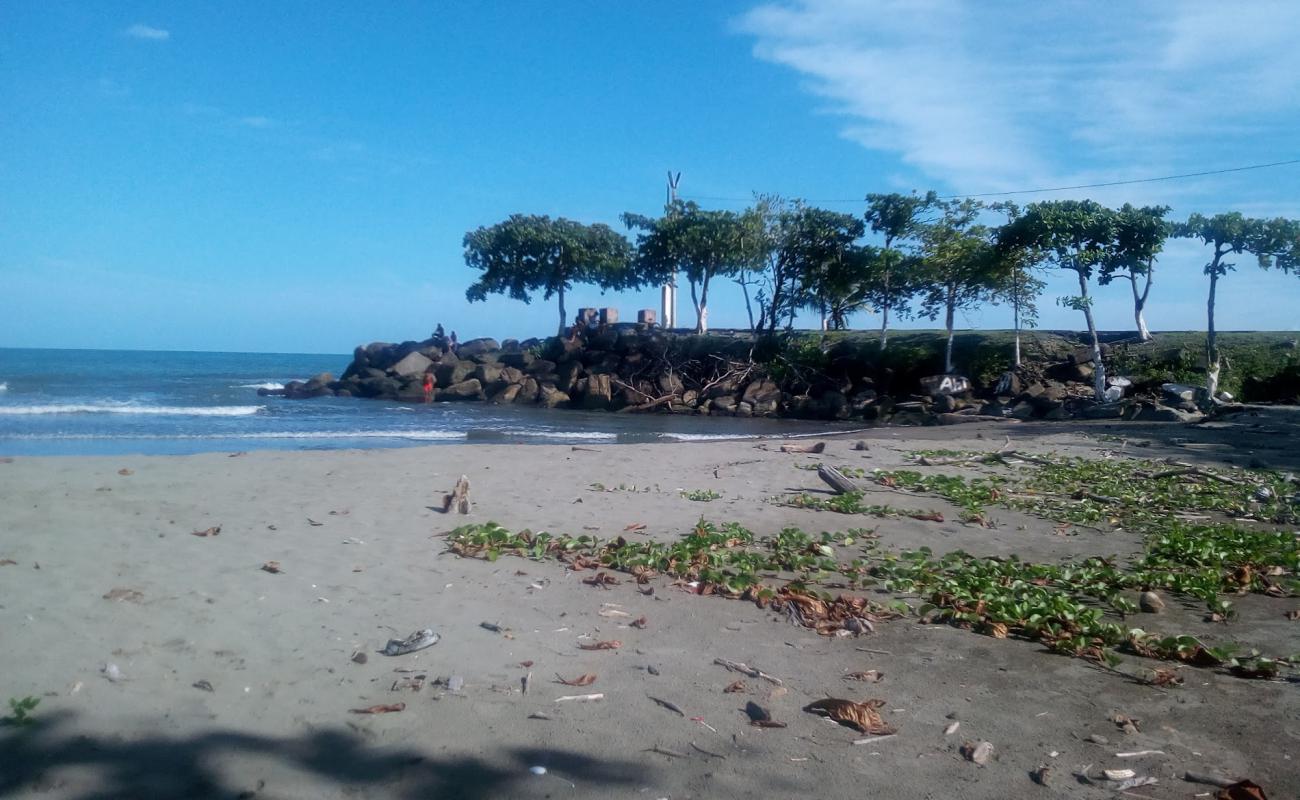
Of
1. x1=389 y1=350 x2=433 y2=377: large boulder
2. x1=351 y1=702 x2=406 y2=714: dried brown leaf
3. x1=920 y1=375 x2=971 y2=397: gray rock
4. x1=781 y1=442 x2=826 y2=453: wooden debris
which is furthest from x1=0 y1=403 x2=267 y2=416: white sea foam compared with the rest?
x1=351 y1=702 x2=406 y2=714: dried brown leaf

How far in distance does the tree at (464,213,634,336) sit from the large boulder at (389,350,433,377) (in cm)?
569

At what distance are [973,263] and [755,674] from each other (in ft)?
82.8

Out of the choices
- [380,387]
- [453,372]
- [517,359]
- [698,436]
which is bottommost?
[698,436]

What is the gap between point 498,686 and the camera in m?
4.11

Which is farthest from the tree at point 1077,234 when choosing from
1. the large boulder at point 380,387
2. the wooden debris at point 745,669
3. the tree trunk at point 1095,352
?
the large boulder at point 380,387

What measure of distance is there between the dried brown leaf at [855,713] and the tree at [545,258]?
128 ft

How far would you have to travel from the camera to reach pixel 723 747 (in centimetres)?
356

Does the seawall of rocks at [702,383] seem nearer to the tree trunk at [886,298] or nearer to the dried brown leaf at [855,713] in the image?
the tree trunk at [886,298]

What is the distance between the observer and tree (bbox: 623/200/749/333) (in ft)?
116

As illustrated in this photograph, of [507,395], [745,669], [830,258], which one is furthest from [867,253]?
[745,669]

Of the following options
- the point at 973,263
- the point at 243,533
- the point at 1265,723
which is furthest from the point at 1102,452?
the point at 973,263

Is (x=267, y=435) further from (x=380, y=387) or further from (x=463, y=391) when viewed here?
(x=380, y=387)

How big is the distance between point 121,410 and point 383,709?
90.2ft

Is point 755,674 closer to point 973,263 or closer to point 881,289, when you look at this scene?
point 973,263
